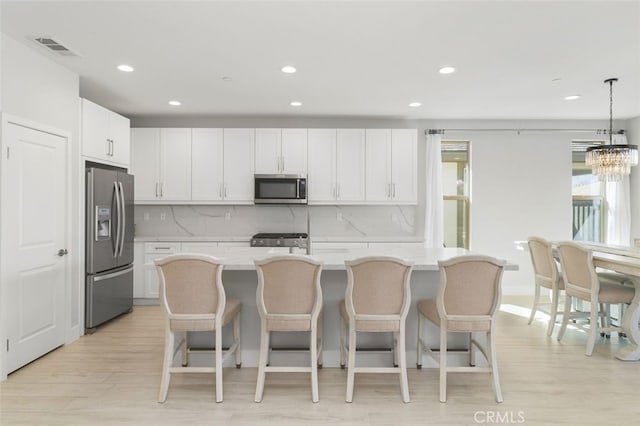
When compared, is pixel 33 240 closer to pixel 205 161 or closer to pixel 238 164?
pixel 205 161

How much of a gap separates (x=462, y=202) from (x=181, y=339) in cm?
449

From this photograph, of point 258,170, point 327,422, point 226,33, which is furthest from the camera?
point 258,170

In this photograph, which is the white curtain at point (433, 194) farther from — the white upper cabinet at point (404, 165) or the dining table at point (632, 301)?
the dining table at point (632, 301)

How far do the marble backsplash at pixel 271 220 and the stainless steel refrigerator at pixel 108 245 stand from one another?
982 millimetres

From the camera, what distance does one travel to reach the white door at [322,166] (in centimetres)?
518

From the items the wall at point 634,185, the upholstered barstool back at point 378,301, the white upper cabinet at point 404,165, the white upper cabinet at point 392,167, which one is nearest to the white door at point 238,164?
the white upper cabinet at point 392,167

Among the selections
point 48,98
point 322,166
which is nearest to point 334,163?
point 322,166

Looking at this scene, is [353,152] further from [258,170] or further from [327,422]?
[327,422]

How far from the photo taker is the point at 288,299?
8.04 ft

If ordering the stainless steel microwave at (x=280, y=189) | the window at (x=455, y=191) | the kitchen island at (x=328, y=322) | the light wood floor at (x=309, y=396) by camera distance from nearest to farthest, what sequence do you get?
the light wood floor at (x=309, y=396)
the kitchen island at (x=328, y=322)
the stainless steel microwave at (x=280, y=189)
the window at (x=455, y=191)

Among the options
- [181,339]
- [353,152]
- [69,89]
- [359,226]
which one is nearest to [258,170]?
[353,152]

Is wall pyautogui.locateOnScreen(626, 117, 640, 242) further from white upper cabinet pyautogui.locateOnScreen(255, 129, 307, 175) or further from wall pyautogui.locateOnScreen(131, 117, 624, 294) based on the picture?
white upper cabinet pyautogui.locateOnScreen(255, 129, 307, 175)

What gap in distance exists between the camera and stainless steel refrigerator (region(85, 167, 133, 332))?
12.4 feet

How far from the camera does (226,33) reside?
2.76m
